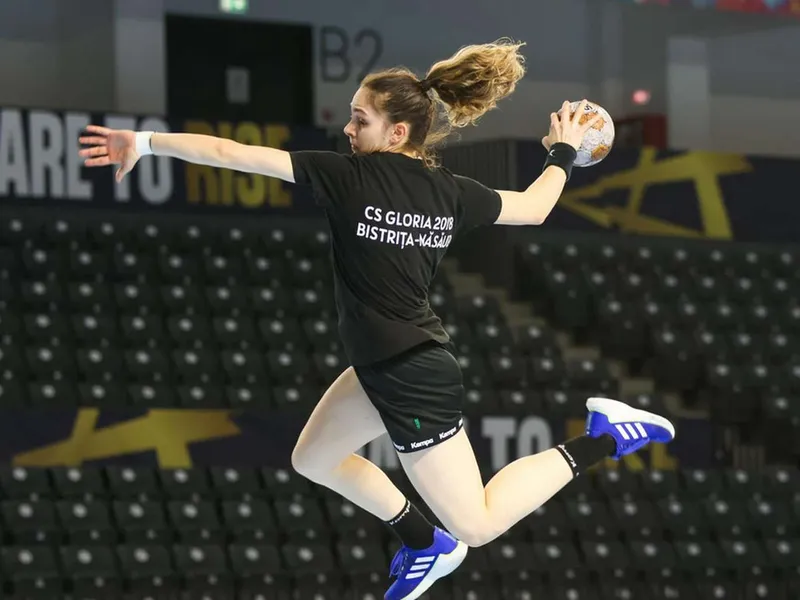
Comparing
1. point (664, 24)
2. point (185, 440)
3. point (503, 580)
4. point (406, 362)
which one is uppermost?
point (664, 24)

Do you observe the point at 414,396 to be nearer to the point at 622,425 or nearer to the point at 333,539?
the point at 622,425

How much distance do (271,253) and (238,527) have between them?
295 cm

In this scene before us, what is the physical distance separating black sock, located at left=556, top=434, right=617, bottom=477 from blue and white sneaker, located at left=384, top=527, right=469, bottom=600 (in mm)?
489

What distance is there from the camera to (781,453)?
12328mm

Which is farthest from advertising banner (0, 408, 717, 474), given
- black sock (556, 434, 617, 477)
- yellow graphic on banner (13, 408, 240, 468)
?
black sock (556, 434, 617, 477)

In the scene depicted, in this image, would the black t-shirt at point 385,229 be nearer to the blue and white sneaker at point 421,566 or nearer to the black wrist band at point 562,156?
the black wrist band at point 562,156

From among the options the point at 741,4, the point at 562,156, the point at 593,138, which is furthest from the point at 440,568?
the point at 741,4

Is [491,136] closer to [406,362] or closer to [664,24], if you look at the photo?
[664,24]

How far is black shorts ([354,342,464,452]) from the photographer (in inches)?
205

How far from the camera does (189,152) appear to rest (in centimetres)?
487

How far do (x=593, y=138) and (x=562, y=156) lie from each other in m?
0.21

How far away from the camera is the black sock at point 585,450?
5.70 m

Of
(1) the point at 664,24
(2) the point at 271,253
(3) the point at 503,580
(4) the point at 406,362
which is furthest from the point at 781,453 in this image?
(4) the point at 406,362

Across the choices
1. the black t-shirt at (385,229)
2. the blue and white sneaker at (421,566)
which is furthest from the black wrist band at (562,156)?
the blue and white sneaker at (421,566)
